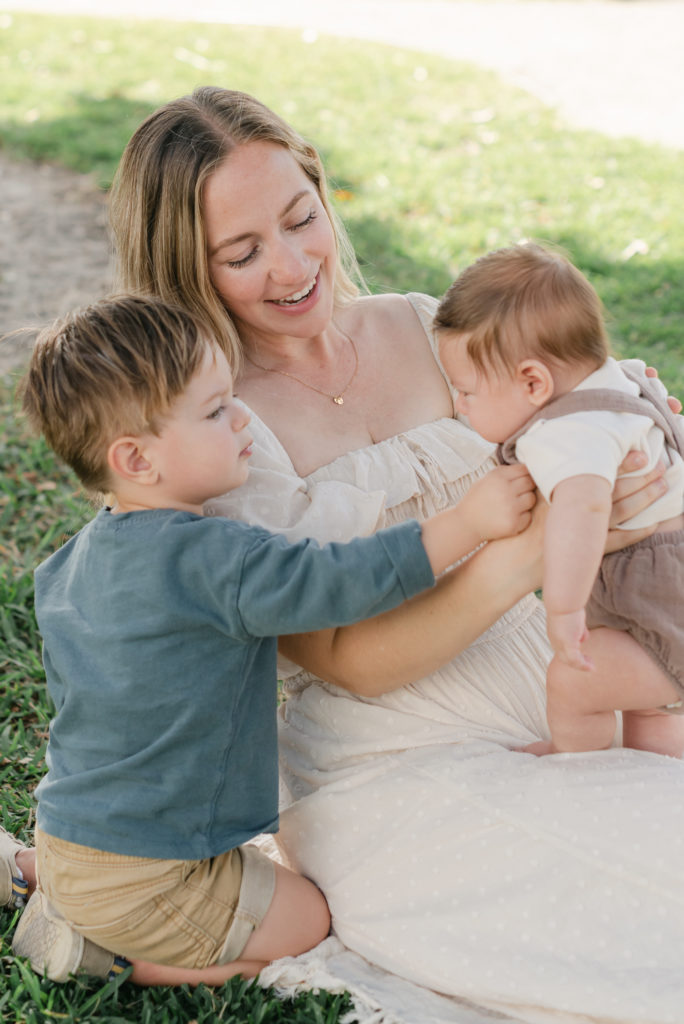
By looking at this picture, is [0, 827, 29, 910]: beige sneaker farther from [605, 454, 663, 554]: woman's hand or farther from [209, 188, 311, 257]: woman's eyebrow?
[605, 454, 663, 554]: woman's hand

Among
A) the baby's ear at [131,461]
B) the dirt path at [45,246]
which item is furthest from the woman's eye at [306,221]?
the dirt path at [45,246]

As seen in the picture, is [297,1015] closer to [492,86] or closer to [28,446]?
[28,446]

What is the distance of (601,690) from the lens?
2324 mm

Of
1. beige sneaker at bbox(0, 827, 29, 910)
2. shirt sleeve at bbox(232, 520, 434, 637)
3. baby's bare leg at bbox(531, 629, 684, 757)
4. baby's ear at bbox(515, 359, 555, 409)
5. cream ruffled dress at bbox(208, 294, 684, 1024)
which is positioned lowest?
beige sneaker at bbox(0, 827, 29, 910)

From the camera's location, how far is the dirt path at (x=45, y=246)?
6.80 meters

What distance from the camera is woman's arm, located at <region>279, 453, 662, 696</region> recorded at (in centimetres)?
227

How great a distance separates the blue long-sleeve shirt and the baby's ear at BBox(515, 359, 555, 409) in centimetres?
34

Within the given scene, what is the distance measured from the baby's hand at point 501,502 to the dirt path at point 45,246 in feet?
14.4

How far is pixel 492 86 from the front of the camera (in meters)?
10.8

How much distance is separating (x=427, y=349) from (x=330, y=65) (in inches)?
361

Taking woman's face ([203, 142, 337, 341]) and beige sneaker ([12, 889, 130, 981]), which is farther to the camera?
woman's face ([203, 142, 337, 341])

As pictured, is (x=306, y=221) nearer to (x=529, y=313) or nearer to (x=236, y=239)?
(x=236, y=239)

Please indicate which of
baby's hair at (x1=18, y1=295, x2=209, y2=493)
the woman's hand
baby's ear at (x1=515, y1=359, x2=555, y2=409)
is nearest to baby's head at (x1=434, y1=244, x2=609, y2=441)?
baby's ear at (x1=515, y1=359, x2=555, y2=409)

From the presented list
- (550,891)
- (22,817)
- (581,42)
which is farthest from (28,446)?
(581,42)
